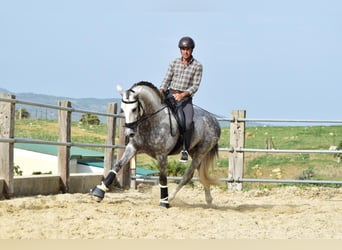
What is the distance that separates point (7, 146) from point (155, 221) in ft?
8.49

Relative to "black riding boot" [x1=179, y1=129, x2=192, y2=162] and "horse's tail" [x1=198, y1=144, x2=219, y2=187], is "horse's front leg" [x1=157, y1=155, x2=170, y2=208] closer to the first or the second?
"black riding boot" [x1=179, y1=129, x2=192, y2=162]

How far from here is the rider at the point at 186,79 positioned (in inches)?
341

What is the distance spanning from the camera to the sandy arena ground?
240 inches

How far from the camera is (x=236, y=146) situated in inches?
490

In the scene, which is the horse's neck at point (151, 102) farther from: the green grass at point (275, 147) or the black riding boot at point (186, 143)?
the green grass at point (275, 147)

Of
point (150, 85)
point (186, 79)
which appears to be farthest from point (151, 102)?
point (186, 79)

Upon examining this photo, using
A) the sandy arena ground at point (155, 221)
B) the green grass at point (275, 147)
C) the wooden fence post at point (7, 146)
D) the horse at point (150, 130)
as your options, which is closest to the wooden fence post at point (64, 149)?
the sandy arena ground at point (155, 221)

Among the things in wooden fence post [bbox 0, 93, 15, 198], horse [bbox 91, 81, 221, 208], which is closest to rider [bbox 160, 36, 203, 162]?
horse [bbox 91, 81, 221, 208]

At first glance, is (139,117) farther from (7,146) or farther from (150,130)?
(7,146)

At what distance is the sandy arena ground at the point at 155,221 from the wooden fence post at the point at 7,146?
198mm

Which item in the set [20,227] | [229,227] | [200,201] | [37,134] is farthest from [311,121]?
[37,134]

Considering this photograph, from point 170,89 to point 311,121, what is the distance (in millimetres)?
4045

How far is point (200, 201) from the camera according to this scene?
10633mm

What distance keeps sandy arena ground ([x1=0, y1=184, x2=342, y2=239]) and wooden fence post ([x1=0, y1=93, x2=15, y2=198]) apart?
0.20m
